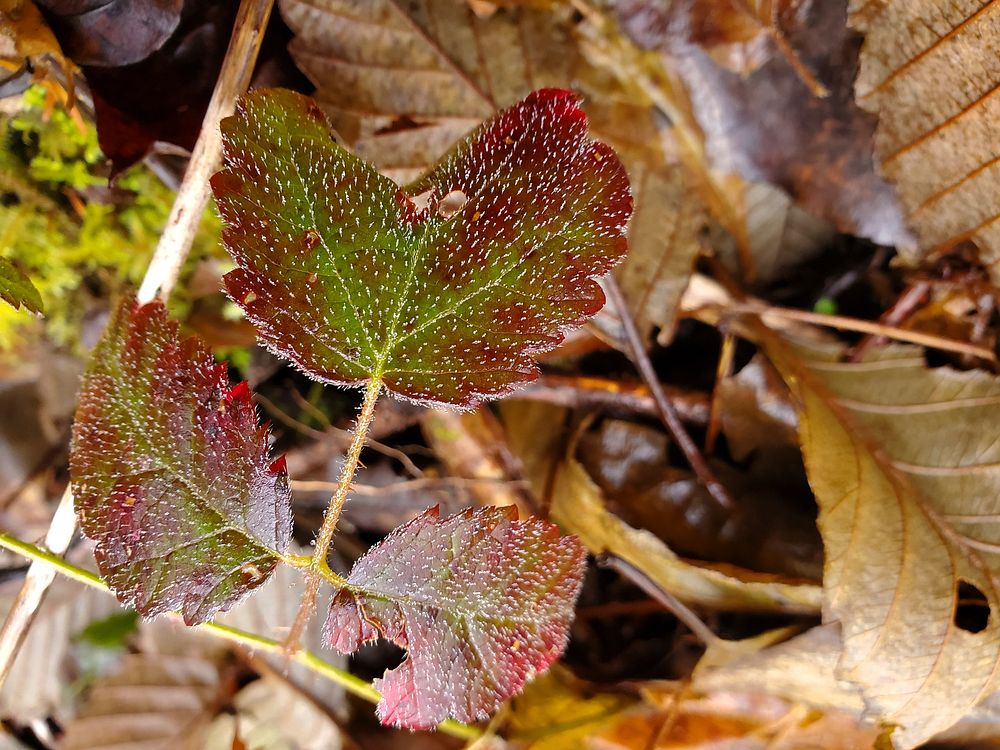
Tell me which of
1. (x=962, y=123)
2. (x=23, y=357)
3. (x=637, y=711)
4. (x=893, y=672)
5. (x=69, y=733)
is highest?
(x=962, y=123)

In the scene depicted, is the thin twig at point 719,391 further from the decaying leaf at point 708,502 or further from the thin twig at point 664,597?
the thin twig at point 664,597

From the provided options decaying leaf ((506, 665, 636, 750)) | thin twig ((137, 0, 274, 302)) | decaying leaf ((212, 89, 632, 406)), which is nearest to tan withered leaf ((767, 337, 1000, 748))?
decaying leaf ((506, 665, 636, 750))

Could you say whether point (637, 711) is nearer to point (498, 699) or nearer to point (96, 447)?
point (498, 699)

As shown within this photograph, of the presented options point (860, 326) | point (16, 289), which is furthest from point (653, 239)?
point (16, 289)

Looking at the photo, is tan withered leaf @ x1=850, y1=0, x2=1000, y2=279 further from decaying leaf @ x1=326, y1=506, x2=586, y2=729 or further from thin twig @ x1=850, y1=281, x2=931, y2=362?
decaying leaf @ x1=326, y1=506, x2=586, y2=729

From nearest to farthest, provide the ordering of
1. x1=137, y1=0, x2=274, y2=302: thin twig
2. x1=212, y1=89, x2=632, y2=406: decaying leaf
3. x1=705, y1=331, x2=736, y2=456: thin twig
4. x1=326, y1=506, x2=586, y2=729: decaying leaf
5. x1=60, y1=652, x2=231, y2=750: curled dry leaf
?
x1=212, y1=89, x2=632, y2=406: decaying leaf
x1=326, y1=506, x2=586, y2=729: decaying leaf
x1=137, y1=0, x2=274, y2=302: thin twig
x1=705, y1=331, x2=736, y2=456: thin twig
x1=60, y1=652, x2=231, y2=750: curled dry leaf

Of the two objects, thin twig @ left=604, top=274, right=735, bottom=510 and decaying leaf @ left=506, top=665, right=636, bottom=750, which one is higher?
thin twig @ left=604, top=274, right=735, bottom=510

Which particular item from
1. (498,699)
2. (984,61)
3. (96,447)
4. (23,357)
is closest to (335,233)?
(96,447)
